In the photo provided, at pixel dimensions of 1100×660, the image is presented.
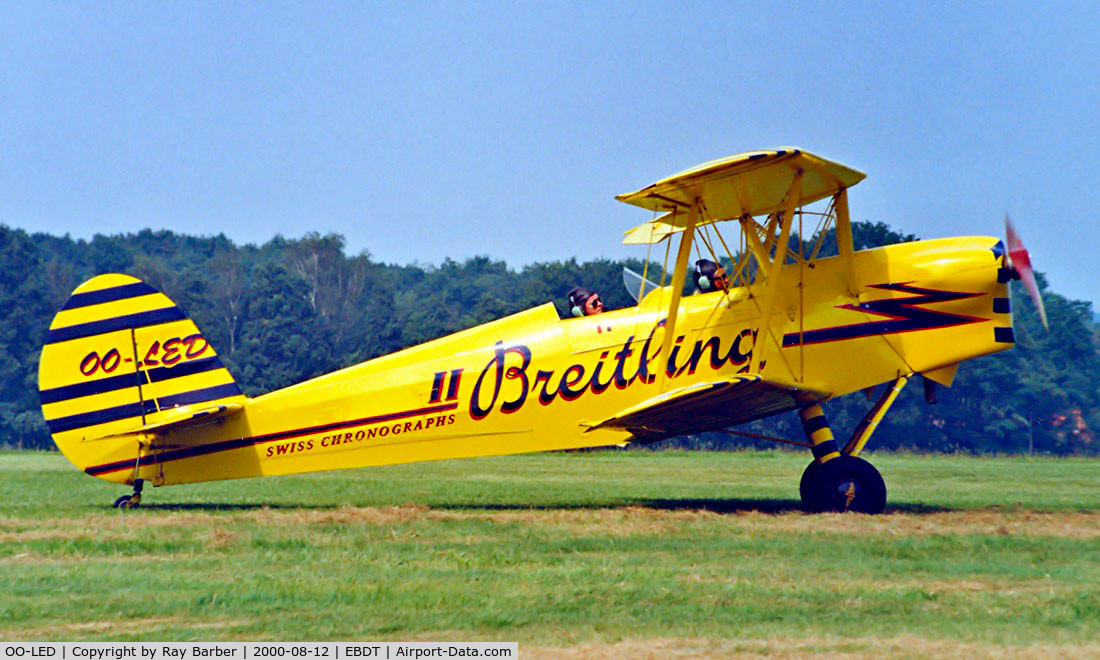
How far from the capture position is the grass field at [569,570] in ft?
19.4

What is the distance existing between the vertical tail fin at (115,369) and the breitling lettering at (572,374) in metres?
2.69

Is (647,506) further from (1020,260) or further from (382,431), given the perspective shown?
(1020,260)

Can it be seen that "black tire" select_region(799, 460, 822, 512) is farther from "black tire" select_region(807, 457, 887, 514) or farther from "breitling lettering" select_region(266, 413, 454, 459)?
"breitling lettering" select_region(266, 413, 454, 459)

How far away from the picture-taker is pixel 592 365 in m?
11.7

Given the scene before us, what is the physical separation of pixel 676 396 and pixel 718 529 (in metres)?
1.28

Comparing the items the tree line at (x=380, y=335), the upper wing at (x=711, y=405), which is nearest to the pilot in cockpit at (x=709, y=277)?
the upper wing at (x=711, y=405)

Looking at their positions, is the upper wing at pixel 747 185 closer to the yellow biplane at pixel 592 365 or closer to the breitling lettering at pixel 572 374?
the yellow biplane at pixel 592 365

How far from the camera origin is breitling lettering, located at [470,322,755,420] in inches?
454

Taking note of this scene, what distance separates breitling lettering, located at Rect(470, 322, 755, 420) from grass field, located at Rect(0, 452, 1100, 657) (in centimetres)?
119

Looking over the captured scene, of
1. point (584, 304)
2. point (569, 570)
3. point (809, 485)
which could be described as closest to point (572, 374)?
point (584, 304)

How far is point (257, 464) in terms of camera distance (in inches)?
467

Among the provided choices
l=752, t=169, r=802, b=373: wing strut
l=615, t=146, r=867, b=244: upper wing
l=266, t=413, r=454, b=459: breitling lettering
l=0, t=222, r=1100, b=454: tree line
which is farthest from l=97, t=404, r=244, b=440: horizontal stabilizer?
l=0, t=222, r=1100, b=454: tree line

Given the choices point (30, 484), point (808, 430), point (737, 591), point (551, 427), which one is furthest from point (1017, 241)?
point (30, 484)

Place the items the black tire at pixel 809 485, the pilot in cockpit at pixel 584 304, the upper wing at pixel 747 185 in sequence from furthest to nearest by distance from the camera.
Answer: the pilot in cockpit at pixel 584 304 < the black tire at pixel 809 485 < the upper wing at pixel 747 185
